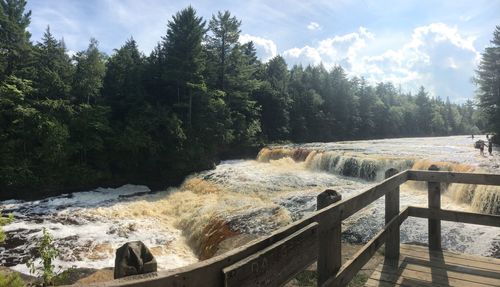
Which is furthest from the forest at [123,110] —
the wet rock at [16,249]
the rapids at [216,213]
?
the wet rock at [16,249]

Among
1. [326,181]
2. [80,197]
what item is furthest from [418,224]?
[80,197]

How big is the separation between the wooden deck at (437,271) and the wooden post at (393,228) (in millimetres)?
118

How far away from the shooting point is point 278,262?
6.41 feet

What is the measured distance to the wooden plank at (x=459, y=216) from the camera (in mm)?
4527

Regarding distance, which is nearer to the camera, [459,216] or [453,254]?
[459,216]

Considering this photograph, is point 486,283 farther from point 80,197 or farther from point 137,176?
point 137,176

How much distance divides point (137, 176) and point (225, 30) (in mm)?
23179

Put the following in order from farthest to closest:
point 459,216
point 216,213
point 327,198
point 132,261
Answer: point 216,213, point 459,216, point 327,198, point 132,261

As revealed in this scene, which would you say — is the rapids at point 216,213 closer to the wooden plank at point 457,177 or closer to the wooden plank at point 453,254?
the wooden plank at point 453,254

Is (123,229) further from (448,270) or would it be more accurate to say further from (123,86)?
(123,86)

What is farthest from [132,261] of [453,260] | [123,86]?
[123,86]

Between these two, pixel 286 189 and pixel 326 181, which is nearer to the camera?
pixel 286 189

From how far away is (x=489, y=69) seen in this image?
42594 millimetres

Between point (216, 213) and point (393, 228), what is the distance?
32.4ft
